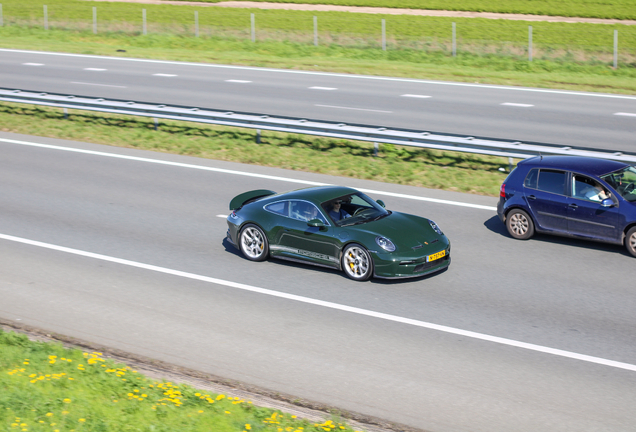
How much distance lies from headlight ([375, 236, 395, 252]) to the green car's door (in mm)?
677

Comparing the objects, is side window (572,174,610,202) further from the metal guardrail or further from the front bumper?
the front bumper

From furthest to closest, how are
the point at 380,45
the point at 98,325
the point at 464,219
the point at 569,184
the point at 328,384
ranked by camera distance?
the point at 380,45
the point at 464,219
the point at 569,184
the point at 98,325
the point at 328,384

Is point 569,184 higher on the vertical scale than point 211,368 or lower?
Answer: higher

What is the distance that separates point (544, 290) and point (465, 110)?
14392 millimetres

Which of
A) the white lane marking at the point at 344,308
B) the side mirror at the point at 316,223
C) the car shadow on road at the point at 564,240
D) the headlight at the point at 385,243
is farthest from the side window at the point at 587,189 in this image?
the side mirror at the point at 316,223

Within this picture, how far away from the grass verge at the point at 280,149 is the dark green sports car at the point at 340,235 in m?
5.01

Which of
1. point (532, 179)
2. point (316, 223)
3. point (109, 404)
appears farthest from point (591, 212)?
point (109, 404)

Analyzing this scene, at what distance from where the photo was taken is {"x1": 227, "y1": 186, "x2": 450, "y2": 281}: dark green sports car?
11727 mm

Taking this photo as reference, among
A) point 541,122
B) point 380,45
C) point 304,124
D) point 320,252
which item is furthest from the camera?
point 380,45

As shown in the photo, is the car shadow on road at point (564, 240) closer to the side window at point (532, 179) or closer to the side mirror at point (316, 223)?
the side window at point (532, 179)

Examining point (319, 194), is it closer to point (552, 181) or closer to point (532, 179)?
point (532, 179)

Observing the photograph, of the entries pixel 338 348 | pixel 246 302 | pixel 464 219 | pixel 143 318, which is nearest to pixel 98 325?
pixel 143 318

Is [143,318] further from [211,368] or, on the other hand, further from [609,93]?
[609,93]

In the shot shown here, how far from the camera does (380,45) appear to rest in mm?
38969
